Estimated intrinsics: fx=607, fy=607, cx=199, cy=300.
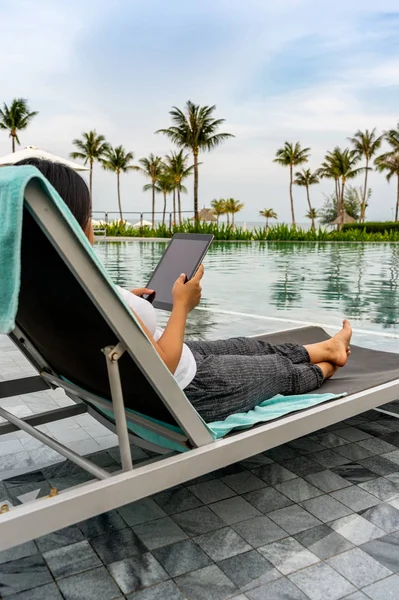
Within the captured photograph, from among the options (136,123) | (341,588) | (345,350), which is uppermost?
(136,123)

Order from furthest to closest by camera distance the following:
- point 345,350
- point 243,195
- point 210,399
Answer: point 243,195 < point 345,350 < point 210,399

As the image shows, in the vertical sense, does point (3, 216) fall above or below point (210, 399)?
A: above

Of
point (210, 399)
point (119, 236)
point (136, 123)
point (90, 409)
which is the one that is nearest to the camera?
point (210, 399)

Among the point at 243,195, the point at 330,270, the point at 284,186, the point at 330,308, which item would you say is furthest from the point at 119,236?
the point at 243,195

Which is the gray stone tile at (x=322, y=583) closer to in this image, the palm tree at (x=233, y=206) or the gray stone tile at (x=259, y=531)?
the gray stone tile at (x=259, y=531)

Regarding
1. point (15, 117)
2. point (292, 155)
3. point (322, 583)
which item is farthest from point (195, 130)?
point (322, 583)

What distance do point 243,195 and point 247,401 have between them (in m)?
65.1

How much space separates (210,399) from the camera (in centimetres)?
203

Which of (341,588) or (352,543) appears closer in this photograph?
(341,588)

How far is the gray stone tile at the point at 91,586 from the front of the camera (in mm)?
1518

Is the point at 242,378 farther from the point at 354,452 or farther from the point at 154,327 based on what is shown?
the point at 354,452

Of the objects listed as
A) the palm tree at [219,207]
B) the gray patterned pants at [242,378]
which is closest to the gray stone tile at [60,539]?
the gray patterned pants at [242,378]

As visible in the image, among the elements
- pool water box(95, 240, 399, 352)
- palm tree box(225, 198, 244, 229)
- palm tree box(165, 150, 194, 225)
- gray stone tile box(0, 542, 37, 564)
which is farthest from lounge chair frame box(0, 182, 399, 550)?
palm tree box(225, 198, 244, 229)

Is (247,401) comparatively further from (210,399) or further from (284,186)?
(284,186)
